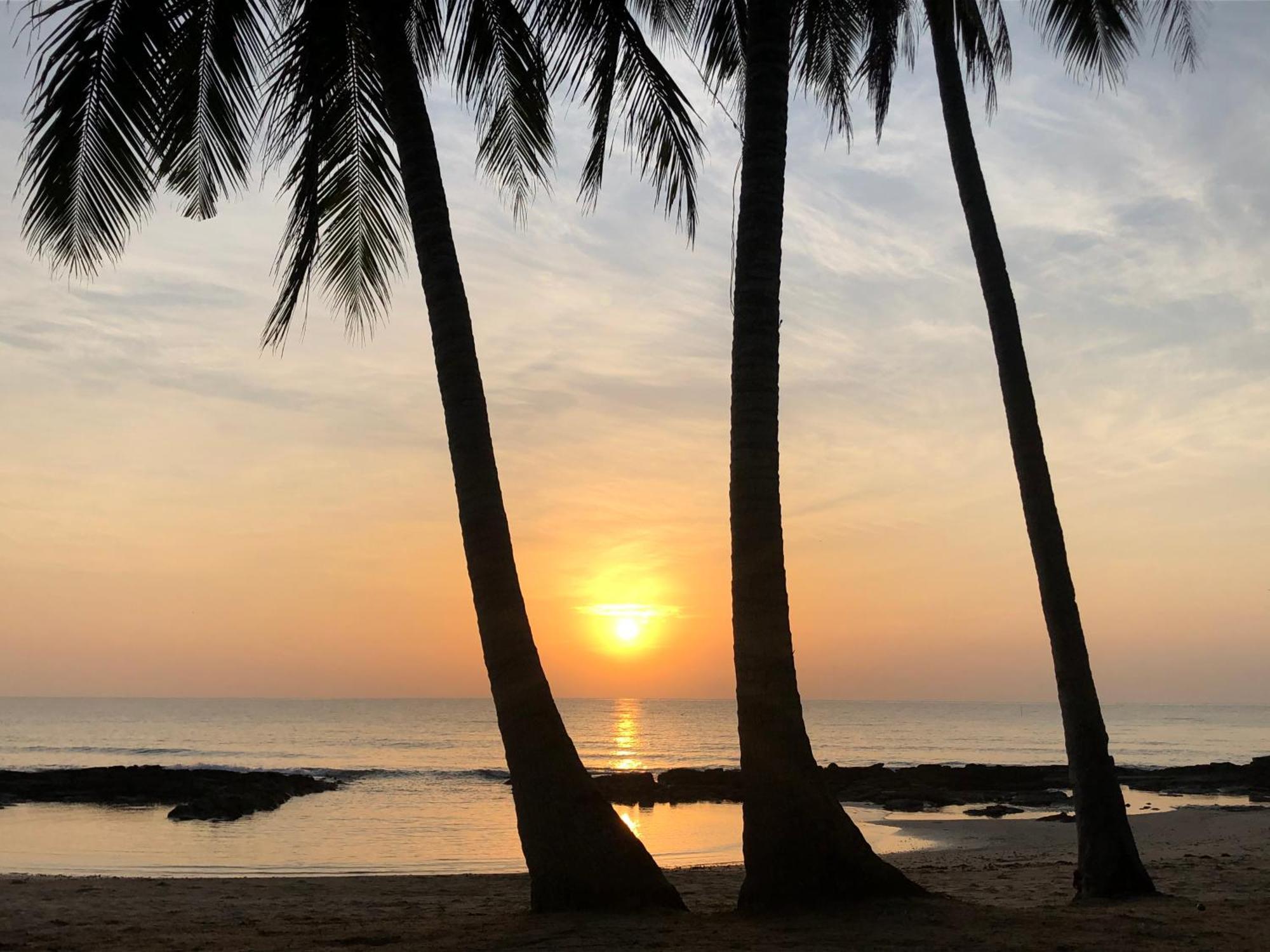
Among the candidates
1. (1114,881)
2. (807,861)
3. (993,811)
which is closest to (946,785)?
(993,811)

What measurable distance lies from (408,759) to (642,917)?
166ft

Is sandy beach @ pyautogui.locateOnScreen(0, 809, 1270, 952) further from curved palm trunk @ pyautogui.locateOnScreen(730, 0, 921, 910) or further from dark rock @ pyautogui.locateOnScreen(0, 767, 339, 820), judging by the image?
dark rock @ pyautogui.locateOnScreen(0, 767, 339, 820)

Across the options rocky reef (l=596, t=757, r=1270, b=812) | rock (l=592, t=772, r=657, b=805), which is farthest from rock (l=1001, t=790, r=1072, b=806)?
rock (l=592, t=772, r=657, b=805)

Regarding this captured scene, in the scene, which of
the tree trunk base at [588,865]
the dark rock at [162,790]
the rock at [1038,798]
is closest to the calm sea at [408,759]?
the dark rock at [162,790]

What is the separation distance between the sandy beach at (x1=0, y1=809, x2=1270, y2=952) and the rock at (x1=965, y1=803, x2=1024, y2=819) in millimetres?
11097

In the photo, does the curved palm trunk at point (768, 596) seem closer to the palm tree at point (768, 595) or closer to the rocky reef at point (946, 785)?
the palm tree at point (768, 595)

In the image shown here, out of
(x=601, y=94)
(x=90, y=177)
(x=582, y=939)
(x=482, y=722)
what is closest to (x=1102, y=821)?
(x=582, y=939)

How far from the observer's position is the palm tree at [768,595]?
23.0ft

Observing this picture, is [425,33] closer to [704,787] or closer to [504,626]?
[504,626]

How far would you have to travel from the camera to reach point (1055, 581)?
898 centimetres

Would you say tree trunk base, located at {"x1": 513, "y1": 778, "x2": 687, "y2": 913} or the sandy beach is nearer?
the sandy beach

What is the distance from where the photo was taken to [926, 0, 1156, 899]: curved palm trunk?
342 inches

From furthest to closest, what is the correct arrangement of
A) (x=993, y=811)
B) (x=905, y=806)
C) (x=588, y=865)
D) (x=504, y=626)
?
(x=905, y=806) → (x=993, y=811) → (x=504, y=626) → (x=588, y=865)

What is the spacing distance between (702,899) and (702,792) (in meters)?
22.6
